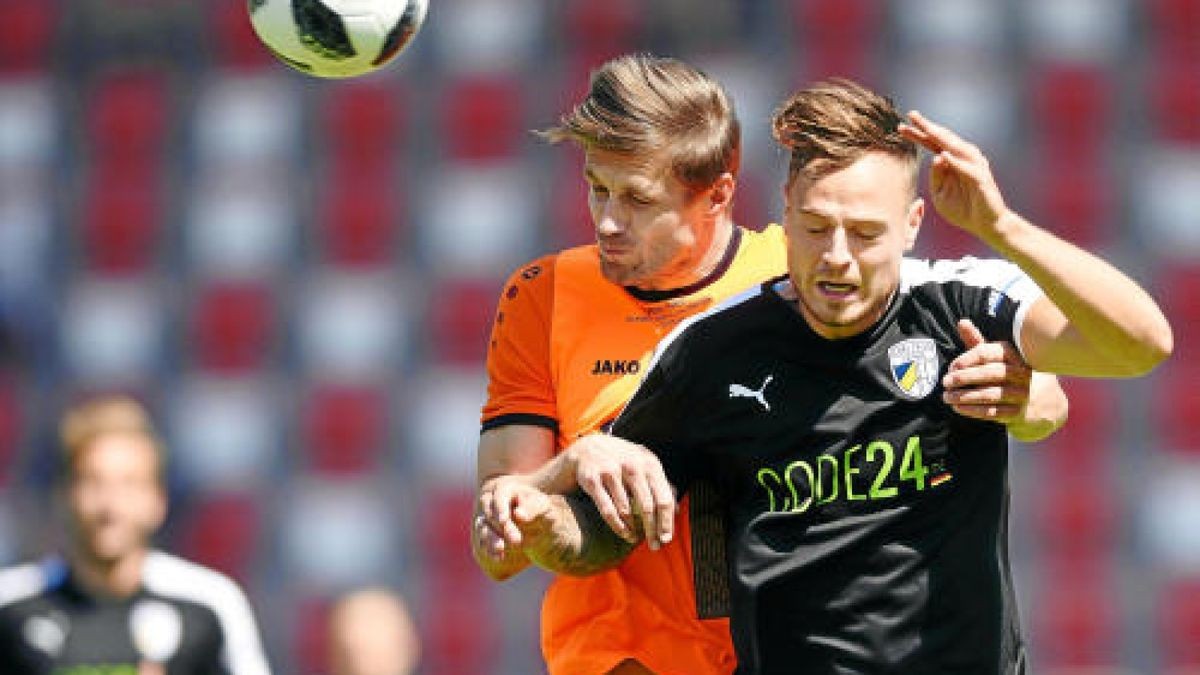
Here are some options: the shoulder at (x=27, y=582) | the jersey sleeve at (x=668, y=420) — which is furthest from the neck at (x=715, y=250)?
the shoulder at (x=27, y=582)

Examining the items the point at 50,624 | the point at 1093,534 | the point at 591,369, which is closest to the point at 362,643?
the point at 50,624

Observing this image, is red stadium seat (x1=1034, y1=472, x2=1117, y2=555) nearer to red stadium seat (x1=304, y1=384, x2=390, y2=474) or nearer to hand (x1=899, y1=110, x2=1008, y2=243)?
red stadium seat (x1=304, y1=384, x2=390, y2=474)

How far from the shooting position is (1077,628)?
31.7 feet

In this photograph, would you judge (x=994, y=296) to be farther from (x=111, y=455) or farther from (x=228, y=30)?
(x=228, y=30)

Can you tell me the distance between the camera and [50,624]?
5770 mm

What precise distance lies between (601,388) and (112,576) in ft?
6.62

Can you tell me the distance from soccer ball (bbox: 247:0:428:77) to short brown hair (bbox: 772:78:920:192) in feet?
4.02

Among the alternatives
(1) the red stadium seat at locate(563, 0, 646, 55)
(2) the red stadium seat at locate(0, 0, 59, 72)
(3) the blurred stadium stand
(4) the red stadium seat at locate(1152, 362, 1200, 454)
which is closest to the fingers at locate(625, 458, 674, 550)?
(3) the blurred stadium stand

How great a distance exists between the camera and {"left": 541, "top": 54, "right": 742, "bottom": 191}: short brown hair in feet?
14.4

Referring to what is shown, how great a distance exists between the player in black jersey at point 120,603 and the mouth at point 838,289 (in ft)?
7.74

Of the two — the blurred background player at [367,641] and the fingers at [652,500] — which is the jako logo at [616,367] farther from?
the blurred background player at [367,641]

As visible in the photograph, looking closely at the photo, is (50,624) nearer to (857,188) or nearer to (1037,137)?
(857,188)

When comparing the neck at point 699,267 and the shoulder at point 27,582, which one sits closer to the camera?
the neck at point 699,267

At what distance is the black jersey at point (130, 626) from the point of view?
572 centimetres
